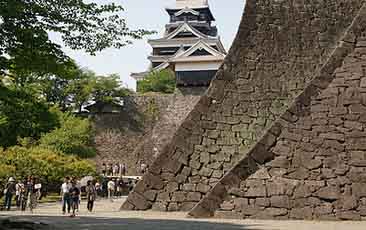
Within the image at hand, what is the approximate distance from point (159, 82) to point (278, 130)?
4091 centimetres

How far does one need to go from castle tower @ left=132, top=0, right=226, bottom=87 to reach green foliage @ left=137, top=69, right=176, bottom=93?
1.07 meters

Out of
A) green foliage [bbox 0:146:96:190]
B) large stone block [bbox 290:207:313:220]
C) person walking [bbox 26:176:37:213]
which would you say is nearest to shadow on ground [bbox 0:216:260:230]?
large stone block [bbox 290:207:313:220]

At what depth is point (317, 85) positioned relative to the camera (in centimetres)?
1343

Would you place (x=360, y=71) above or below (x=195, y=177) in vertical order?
above

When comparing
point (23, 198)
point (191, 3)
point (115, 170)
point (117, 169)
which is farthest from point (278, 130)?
point (191, 3)

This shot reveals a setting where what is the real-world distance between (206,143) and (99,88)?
98.7ft

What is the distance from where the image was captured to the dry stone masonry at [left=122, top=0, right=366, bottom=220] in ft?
41.9

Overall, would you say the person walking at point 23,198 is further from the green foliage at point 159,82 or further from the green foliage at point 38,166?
the green foliage at point 159,82

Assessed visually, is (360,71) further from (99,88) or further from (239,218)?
(99,88)

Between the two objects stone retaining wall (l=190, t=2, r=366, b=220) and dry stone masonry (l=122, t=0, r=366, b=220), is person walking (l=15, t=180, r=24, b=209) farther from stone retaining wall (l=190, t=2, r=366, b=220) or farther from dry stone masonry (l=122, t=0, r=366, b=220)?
stone retaining wall (l=190, t=2, r=366, b=220)

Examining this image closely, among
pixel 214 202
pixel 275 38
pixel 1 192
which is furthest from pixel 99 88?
pixel 214 202

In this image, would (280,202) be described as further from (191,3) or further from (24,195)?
(191,3)

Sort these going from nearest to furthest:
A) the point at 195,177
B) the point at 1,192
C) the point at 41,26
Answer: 1. the point at 41,26
2. the point at 195,177
3. the point at 1,192

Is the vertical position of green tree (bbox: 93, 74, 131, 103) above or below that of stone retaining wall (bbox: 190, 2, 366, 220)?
above
